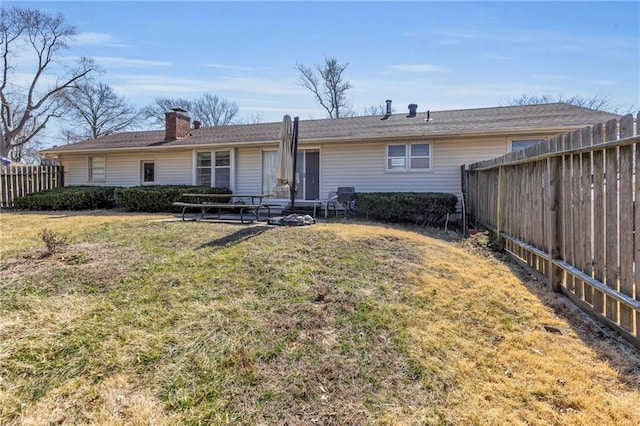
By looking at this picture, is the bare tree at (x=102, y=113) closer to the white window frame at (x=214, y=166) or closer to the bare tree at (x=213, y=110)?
the bare tree at (x=213, y=110)

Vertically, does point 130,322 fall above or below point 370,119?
below

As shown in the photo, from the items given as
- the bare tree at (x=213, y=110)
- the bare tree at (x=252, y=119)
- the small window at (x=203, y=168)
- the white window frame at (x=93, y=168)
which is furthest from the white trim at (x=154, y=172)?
the bare tree at (x=213, y=110)

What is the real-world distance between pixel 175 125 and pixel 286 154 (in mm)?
9081

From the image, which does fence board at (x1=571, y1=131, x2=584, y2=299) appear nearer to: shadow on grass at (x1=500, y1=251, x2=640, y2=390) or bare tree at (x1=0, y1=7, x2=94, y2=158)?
shadow on grass at (x1=500, y1=251, x2=640, y2=390)

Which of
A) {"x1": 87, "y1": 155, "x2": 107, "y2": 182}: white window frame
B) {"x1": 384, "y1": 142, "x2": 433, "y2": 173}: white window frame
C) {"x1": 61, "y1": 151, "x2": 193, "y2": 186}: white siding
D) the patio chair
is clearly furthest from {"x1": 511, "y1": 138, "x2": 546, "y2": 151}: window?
{"x1": 87, "y1": 155, "x2": 107, "y2": 182}: white window frame

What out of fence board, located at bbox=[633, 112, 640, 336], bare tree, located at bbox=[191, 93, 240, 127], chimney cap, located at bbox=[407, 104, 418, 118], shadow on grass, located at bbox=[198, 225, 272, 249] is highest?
Answer: bare tree, located at bbox=[191, 93, 240, 127]

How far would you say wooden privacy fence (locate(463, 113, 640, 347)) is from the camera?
293cm

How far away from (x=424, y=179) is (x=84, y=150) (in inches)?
542

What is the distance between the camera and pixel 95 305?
3.65 m

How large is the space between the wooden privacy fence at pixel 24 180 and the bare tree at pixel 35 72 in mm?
17388

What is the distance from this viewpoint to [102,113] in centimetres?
3638

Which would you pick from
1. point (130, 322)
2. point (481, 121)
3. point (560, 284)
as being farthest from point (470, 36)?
point (130, 322)

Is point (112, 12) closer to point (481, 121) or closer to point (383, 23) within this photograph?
point (383, 23)

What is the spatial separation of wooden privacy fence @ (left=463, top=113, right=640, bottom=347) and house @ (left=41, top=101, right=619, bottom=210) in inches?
211
